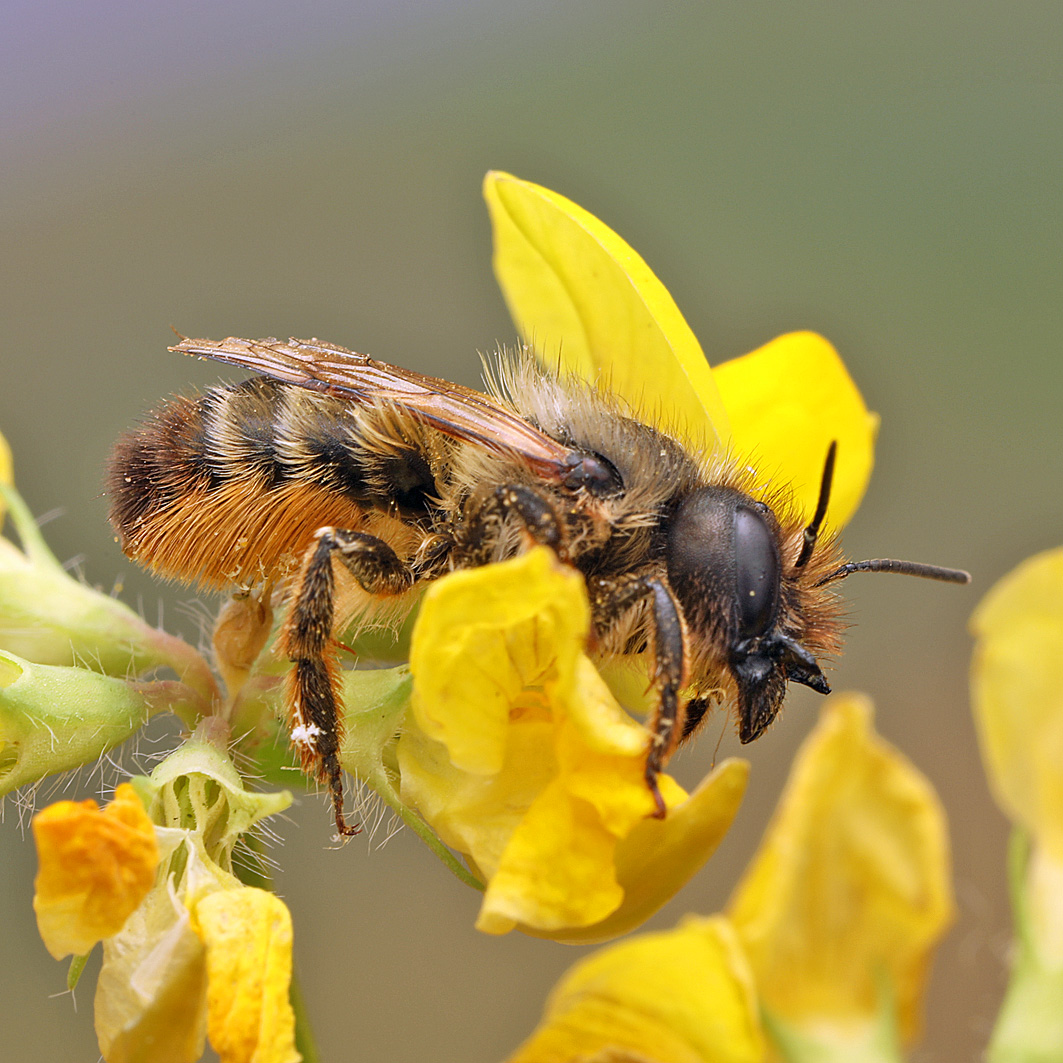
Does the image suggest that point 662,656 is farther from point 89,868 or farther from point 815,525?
point 89,868

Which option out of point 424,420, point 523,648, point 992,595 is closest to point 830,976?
point 992,595

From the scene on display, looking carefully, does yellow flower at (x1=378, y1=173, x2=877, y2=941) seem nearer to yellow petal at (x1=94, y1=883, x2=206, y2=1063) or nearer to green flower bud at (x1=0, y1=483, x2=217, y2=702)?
yellow petal at (x1=94, y1=883, x2=206, y2=1063)

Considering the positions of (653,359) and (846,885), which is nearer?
(846,885)

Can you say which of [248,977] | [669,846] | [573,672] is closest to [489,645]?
[573,672]

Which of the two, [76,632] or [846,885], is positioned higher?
[846,885]

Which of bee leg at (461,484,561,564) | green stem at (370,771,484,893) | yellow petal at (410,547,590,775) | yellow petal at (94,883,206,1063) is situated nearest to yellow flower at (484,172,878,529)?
bee leg at (461,484,561,564)

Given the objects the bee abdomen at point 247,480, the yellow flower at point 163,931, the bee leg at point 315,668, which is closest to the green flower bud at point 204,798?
the yellow flower at point 163,931
